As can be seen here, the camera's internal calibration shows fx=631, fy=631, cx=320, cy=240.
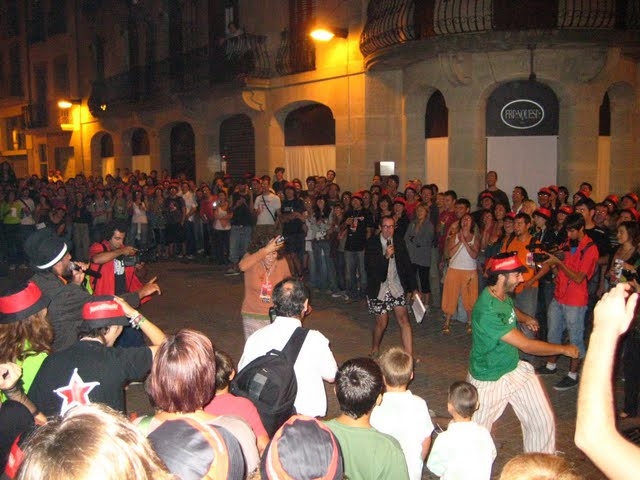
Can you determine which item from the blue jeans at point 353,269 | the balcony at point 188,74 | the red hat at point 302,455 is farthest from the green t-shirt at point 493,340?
the balcony at point 188,74

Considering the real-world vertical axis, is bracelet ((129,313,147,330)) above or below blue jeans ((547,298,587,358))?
above

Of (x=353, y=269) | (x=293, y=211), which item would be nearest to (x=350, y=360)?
(x=353, y=269)

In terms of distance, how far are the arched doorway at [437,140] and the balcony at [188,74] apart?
557 cm

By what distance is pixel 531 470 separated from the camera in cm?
198

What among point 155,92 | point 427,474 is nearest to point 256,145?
point 155,92

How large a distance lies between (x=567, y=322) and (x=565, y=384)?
69 cm

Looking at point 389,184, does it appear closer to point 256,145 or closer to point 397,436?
point 256,145

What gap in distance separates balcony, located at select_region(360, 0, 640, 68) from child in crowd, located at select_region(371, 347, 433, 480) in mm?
9655

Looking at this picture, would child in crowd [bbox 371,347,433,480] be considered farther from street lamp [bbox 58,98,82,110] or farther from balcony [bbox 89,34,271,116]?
street lamp [bbox 58,98,82,110]

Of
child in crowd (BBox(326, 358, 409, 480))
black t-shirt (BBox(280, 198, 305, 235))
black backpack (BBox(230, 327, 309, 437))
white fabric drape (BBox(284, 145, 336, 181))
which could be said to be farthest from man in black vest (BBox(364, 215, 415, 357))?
white fabric drape (BBox(284, 145, 336, 181))

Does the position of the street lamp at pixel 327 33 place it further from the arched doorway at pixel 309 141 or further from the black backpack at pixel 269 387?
the black backpack at pixel 269 387

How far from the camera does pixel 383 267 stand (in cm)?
768

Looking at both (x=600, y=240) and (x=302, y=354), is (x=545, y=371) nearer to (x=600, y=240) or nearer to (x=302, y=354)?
(x=600, y=240)

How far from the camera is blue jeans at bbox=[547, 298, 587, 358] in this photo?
23.1ft
